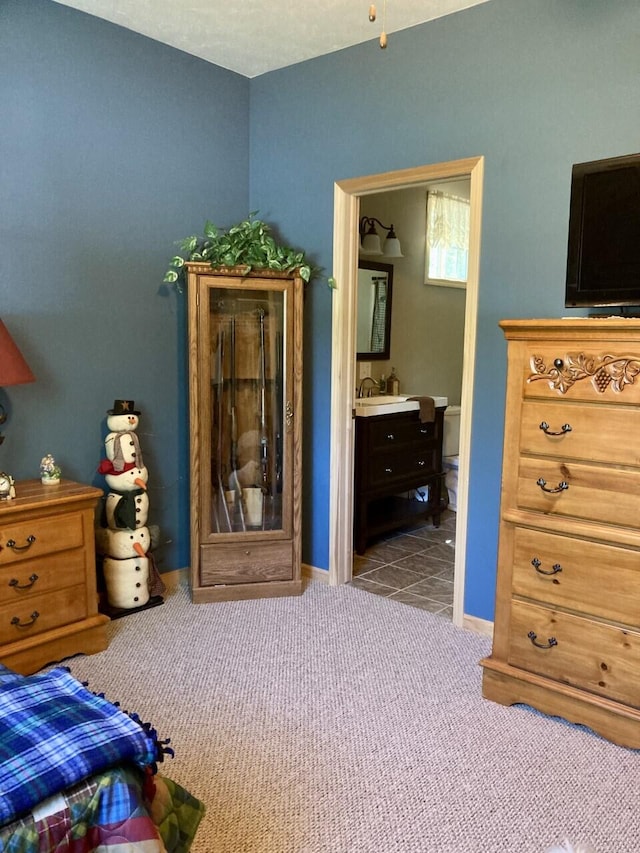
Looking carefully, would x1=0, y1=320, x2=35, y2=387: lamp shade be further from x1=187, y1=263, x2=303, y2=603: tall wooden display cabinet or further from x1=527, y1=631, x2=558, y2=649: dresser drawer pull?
x1=527, y1=631, x2=558, y2=649: dresser drawer pull

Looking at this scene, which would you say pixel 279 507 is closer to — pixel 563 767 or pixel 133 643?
pixel 133 643

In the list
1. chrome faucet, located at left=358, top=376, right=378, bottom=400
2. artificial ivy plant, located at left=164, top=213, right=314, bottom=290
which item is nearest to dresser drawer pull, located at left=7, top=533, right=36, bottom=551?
artificial ivy plant, located at left=164, top=213, right=314, bottom=290

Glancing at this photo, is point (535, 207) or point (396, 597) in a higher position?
point (535, 207)

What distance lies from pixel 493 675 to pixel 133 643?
1534 mm

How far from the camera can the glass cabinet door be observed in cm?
344

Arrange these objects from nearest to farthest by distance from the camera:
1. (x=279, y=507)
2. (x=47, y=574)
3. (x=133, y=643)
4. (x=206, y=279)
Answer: (x=47, y=574)
(x=133, y=643)
(x=206, y=279)
(x=279, y=507)

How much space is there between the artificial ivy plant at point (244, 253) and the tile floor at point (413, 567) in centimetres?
171

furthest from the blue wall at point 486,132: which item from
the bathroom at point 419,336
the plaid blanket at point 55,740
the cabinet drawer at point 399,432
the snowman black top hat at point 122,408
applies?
the plaid blanket at point 55,740

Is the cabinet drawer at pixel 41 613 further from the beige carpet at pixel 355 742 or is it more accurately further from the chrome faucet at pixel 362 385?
the chrome faucet at pixel 362 385

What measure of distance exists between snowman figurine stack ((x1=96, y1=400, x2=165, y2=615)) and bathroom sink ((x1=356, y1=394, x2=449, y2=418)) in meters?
1.40

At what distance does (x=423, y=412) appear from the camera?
4535 millimetres

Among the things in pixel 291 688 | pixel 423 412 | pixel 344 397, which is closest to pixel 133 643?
pixel 291 688

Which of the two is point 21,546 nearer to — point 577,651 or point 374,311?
point 577,651

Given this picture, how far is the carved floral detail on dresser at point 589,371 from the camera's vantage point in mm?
2123
